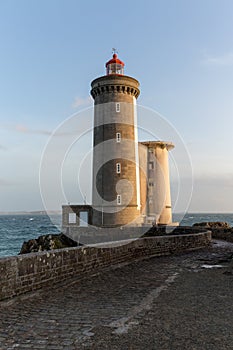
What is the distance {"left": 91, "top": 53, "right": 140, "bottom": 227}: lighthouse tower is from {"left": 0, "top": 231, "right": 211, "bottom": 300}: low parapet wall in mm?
14536

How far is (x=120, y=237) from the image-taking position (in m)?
26.7

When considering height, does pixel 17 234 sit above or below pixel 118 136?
below

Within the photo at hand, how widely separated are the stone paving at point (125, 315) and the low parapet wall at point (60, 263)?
268 mm

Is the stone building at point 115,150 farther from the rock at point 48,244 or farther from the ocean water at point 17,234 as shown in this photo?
the ocean water at point 17,234

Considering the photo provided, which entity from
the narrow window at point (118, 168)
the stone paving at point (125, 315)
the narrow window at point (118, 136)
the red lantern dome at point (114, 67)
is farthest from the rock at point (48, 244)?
the stone paving at point (125, 315)

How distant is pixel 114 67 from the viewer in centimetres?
2986

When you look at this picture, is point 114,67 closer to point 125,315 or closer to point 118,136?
point 118,136

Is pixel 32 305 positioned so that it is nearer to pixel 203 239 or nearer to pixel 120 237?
pixel 203 239

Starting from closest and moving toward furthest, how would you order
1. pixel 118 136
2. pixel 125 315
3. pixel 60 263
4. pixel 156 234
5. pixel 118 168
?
pixel 125 315, pixel 60 263, pixel 156 234, pixel 118 168, pixel 118 136

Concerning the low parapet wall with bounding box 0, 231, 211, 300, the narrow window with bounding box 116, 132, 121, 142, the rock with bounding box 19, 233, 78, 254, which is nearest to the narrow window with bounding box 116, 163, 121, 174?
the narrow window with bounding box 116, 132, 121, 142

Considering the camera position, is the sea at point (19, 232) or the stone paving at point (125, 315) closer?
the stone paving at point (125, 315)

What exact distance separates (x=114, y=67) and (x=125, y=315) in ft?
88.4

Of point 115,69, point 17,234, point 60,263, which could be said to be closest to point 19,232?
point 17,234

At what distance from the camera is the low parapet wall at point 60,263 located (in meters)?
6.49
